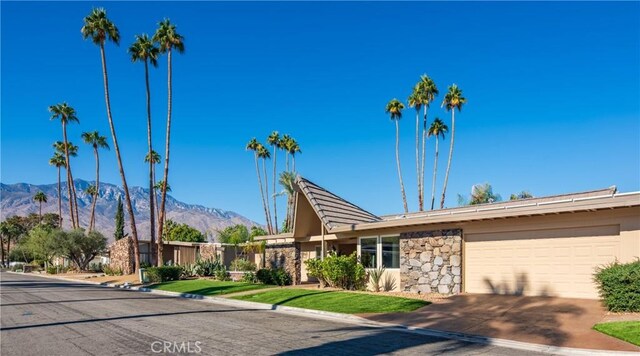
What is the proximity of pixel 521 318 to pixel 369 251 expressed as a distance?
10261mm

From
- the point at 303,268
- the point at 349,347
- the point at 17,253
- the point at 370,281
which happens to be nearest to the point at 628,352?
the point at 349,347

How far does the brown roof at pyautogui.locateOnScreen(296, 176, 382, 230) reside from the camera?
968 inches

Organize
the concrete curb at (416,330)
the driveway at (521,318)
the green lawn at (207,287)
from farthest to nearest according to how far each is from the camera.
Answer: the green lawn at (207,287) < the driveway at (521,318) < the concrete curb at (416,330)

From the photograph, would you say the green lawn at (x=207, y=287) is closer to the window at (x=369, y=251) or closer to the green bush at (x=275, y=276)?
the green bush at (x=275, y=276)

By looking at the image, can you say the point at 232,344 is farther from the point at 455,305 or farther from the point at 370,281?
the point at 370,281

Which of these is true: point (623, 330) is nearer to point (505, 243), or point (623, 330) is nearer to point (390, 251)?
point (505, 243)

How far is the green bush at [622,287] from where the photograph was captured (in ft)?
42.4

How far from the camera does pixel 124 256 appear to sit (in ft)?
160

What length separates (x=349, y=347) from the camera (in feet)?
35.3

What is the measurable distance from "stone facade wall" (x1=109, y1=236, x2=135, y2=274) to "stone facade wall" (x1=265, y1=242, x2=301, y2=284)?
948 inches

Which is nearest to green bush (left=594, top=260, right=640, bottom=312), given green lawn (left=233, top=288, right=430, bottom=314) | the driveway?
the driveway

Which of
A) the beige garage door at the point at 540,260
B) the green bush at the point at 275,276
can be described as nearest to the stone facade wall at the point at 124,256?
the green bush at the point at 275,276
